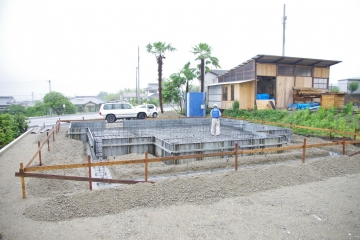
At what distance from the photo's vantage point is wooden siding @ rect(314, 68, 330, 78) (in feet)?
79.5

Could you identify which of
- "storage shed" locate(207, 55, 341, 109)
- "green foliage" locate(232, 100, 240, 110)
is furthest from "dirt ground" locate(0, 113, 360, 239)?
"storage shed" locate(207, 55, 341, 109)

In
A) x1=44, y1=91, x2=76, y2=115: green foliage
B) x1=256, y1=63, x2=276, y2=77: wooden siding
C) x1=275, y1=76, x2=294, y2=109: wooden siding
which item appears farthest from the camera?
x1=44, y1=91, x2=76, y2=115: green foliage

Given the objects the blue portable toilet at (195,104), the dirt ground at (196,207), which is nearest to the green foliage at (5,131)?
the dirt ground at (196,207)

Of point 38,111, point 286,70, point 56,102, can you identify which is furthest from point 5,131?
point 38,111

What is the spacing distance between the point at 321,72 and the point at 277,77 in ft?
17.2

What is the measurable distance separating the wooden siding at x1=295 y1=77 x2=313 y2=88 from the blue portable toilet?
28.2ft

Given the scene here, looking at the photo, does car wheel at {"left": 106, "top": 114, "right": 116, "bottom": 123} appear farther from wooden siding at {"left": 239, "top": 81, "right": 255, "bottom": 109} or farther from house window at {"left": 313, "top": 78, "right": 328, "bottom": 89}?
house window at {"left": 313, "top": 78, "right": 328, "bottom": 89}

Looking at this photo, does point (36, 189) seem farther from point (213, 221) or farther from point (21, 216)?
point (213, 221)

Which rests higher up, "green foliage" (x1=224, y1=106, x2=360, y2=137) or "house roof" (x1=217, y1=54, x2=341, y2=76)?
"house roof" (x1=217, y1=54, x2=341, y2=76)

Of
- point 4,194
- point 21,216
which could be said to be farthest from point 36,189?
point 21,216

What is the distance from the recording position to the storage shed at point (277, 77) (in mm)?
22188

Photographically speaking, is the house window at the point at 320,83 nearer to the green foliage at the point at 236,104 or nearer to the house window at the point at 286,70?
the house window at the point at 286,70

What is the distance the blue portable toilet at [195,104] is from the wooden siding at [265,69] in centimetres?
549

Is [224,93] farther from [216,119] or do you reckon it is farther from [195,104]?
[216,119]
